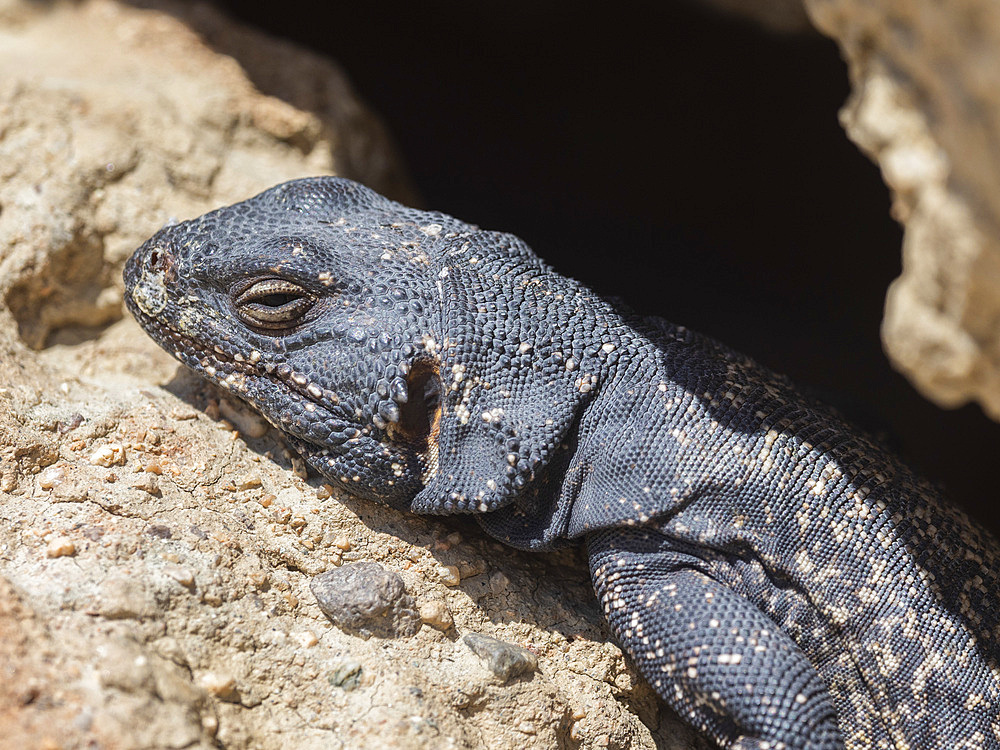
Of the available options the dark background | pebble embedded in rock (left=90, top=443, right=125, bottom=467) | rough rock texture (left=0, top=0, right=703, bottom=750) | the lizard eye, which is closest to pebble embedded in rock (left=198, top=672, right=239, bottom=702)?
rough rock texture (left=0, top=0, right=703, bottom=750)

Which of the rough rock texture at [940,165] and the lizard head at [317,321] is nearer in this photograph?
the rough rock texture at [940,165]

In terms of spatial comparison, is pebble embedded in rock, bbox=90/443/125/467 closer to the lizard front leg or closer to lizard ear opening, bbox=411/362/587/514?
lizard ear opening, bbox=411/362/587/514

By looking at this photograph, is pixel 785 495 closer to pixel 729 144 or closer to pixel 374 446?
pixel 374 446

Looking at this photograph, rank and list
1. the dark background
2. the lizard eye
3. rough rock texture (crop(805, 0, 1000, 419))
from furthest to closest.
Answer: the dark background → the lizard eye → rough rock texture (crop(805, 0, 1000, 419))

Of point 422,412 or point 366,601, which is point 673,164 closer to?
point 422,412

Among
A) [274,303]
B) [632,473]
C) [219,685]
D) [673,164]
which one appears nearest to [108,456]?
[274,303]

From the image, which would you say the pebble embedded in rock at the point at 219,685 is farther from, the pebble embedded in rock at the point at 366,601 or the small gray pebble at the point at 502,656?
the small gray pebble at the point at 502,656

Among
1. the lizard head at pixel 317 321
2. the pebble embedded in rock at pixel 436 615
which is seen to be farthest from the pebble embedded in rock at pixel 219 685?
the lizard head at pixel 317 321
